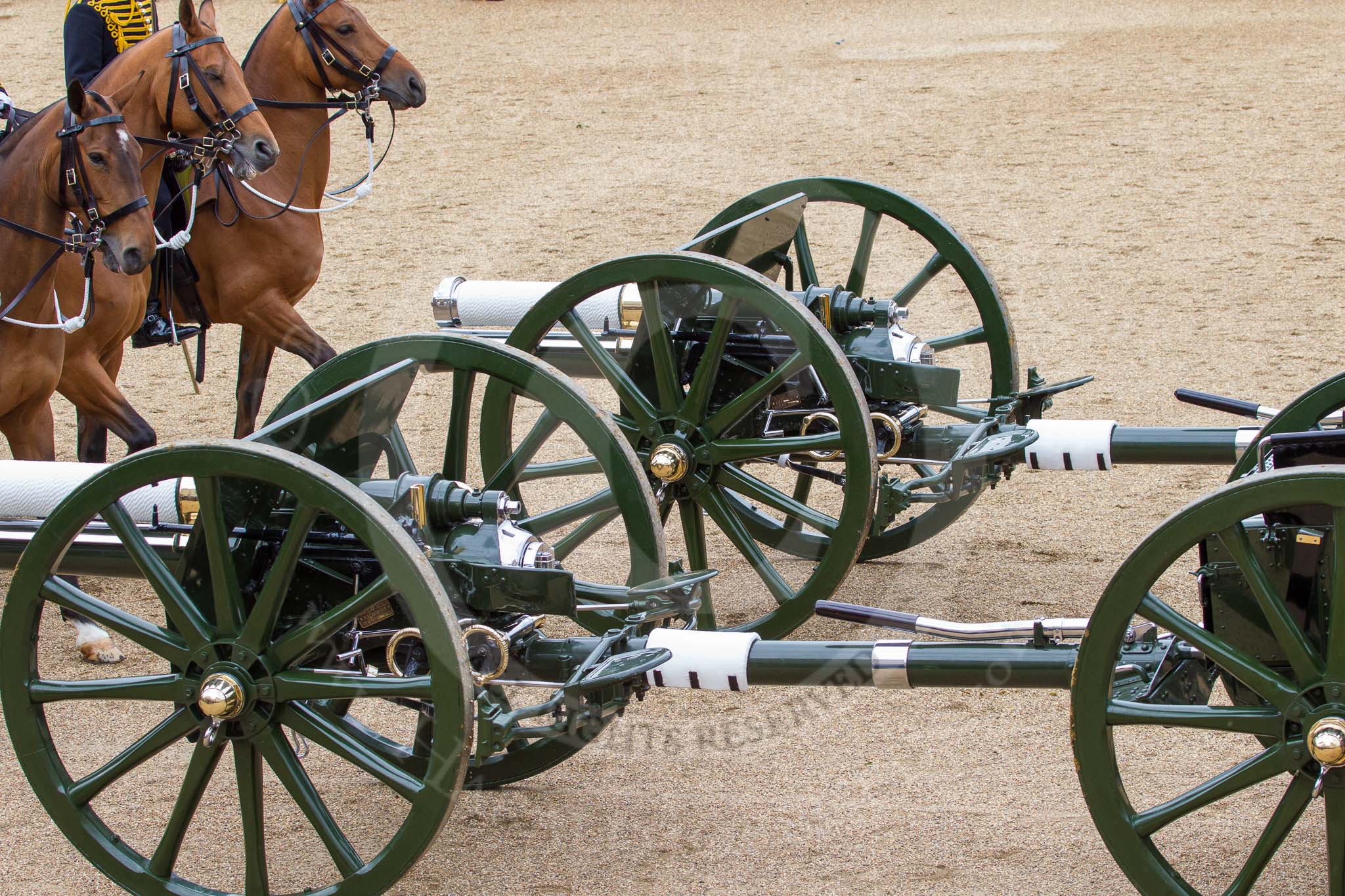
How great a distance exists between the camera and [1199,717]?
2.45 meters

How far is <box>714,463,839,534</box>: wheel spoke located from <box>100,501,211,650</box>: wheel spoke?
4.89 feet

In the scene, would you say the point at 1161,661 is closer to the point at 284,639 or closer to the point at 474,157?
the point at 284,639

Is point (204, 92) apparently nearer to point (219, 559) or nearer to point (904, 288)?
point (904, 288)

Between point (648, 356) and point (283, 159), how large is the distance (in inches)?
86.5

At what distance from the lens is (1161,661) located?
2633mm

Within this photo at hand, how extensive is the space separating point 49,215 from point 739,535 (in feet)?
6.90

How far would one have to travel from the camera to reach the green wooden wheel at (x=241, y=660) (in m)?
2.53

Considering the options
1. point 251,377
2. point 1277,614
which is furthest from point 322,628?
point 251,377

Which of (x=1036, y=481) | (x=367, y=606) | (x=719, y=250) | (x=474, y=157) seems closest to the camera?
(x=367, y=606)

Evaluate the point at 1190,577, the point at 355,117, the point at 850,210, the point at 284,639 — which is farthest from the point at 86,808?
the point at 355,117

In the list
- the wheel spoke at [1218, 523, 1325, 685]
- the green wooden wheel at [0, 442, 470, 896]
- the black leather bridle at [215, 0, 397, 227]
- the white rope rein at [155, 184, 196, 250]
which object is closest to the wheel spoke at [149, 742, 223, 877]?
the green wooden wheel at [0, 442, 470, 896]

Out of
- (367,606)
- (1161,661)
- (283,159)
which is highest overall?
(283,159)

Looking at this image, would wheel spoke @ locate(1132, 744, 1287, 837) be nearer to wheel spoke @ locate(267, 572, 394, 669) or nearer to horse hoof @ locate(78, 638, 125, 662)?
wheel spoke @ locate(267, 572, 394, 669)

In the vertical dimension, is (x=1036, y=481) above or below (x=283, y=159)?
below
